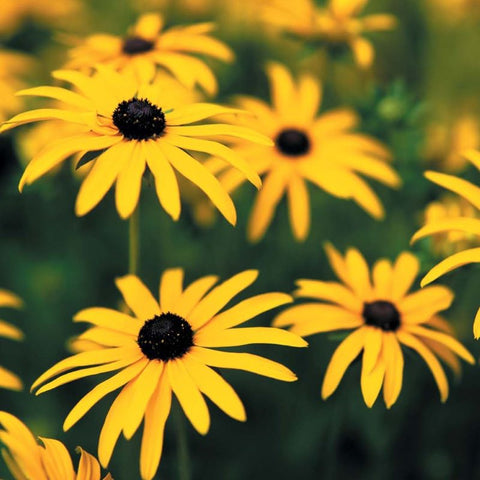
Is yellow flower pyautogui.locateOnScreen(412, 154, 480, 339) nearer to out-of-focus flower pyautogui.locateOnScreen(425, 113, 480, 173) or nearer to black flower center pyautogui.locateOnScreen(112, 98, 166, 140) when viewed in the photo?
black flower center pyautogui.locateOnScreen(112, 98, 166, 140)

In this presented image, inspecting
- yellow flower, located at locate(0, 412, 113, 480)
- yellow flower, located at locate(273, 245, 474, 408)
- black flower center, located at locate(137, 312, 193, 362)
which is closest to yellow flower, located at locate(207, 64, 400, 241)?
yellow flower, located at locate(273, 245, 474, 408)

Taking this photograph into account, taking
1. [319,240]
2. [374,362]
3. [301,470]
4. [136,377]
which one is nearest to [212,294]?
[136,377]

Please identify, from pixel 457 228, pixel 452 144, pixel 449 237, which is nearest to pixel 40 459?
pixel 457 228

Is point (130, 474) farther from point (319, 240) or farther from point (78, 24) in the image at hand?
point (78, 24)

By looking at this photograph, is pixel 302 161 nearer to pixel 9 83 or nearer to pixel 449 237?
pixel 449 237

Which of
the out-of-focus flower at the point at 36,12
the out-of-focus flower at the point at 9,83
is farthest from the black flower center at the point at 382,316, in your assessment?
the out-of-focus flower at the point at 36,12
